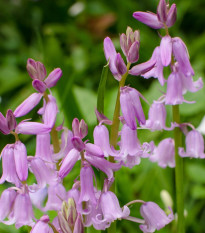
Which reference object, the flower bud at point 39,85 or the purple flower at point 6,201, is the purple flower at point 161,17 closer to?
the flower bud at point 39,85

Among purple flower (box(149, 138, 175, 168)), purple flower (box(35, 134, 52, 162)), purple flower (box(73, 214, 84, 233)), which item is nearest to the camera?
purple flower (box(73, 214, 84, 233))

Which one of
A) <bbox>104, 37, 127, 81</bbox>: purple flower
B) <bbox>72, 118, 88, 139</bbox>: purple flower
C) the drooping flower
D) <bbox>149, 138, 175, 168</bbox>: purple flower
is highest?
<bbox>104, 37, 127, 81</bbox>: purple flower

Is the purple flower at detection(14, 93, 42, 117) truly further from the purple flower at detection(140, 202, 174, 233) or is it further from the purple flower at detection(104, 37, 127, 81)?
the purple flower at detection(140, 202, 174, 233)

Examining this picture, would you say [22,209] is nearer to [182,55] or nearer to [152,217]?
[152,217]

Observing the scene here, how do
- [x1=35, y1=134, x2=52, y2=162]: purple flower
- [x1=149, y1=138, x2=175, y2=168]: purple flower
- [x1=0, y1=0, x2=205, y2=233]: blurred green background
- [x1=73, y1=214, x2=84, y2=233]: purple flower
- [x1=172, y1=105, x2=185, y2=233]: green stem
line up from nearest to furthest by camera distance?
[x1=73, y1=214, x2=84, y2=233]: purple flower → [x1=35, y1=134, x2=52, y2=162]: purple flower → [x1=172, y1=105, x2=185, y2=233]: green stem → [x1=149, y1=138, x2=175, y2=168]: purple flower → [x1=0, y1=0, x2=205, y2=233]: blurred green background

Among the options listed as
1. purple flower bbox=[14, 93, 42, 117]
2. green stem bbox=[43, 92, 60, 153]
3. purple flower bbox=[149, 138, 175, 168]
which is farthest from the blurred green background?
purple flower bbox=[14, 93, 42, 117]

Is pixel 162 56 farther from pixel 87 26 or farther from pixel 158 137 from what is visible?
pixel 87 26
